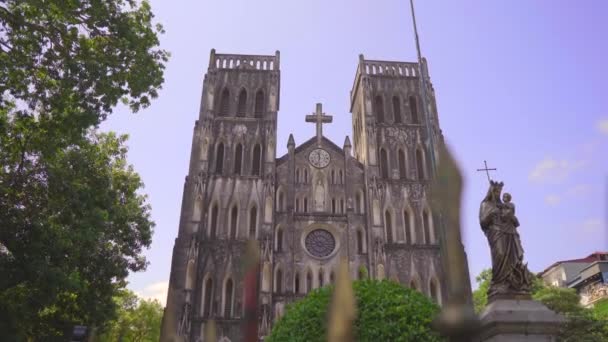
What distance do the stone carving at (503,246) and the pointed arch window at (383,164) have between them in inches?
904

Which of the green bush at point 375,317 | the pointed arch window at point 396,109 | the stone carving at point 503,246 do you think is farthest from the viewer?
the pointed arch window at point 396,109

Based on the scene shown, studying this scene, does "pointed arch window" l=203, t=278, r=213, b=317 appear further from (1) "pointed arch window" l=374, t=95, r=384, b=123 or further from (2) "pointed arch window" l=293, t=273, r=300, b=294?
(1) "pointed arch window" l=374, t=95, r=384, b=123

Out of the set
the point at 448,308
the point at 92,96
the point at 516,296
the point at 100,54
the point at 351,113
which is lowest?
the point at 448,308

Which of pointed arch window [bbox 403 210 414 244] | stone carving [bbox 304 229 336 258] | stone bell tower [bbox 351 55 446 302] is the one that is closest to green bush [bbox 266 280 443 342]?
stone bell tower [bbox 351 55 446 302]

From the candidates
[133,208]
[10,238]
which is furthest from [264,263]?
[10,238]

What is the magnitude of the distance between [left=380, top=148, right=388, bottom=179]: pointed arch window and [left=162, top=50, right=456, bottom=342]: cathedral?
73 mm

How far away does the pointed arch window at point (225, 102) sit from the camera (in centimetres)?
3216

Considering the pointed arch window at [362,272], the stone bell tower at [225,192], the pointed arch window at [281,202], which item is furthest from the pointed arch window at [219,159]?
the pointed arch window at [362,272]

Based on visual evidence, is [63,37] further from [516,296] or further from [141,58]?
[516,296]

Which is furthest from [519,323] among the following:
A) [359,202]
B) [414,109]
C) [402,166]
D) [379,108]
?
[414,109]

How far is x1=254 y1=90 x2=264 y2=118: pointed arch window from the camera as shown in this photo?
32322 mm

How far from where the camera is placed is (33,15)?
10.1 metres

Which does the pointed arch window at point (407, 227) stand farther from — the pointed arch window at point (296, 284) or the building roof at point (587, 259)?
the building roof at point (587, 259)

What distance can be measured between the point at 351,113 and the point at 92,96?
28121 mm
